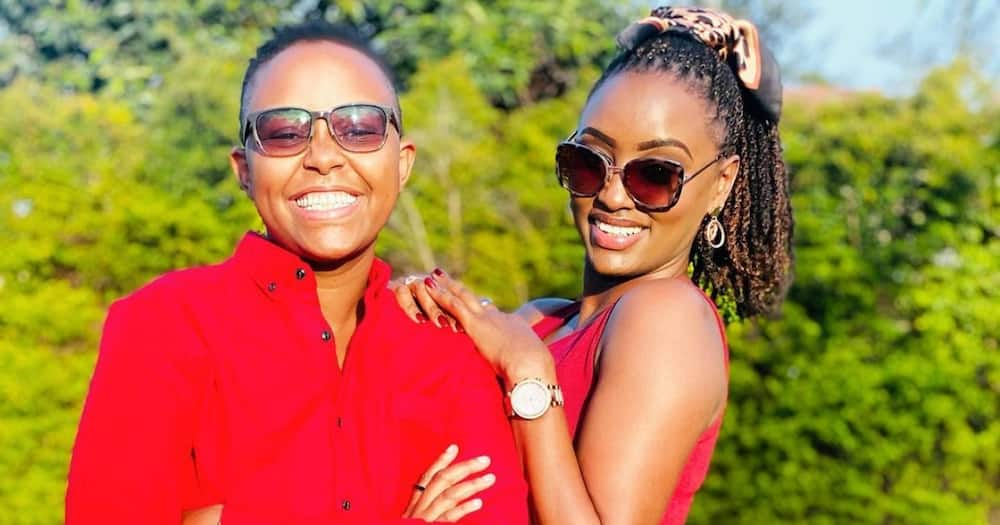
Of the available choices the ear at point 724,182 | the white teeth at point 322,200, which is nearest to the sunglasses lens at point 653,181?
the ear at point 724,182

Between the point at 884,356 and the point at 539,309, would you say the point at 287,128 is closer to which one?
the point at 539,309

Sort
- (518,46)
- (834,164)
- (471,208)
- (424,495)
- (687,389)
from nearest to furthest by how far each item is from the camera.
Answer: (424,495) → (687,389) → (834,164) → (471,208) → (518,46)

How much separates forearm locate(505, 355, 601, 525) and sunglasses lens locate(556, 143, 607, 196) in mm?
523

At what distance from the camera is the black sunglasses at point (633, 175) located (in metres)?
2.97

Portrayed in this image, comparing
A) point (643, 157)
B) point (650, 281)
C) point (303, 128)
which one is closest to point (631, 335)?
point (650, 281)

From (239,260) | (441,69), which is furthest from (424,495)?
(441,69)

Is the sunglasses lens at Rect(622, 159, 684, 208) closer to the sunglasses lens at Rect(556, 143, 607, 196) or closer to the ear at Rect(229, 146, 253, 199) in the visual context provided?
the sunglasses lens at Rect(556, 143, 607, 196)

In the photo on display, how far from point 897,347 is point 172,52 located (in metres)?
10.4

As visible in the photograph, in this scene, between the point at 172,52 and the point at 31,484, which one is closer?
the point at 31,484

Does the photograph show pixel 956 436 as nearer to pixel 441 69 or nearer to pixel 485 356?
pixel 441 69

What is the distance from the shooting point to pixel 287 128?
2559 millimetres

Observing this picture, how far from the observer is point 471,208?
328 inches

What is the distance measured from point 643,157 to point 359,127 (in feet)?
2.38

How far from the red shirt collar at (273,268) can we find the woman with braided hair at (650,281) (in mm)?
298
